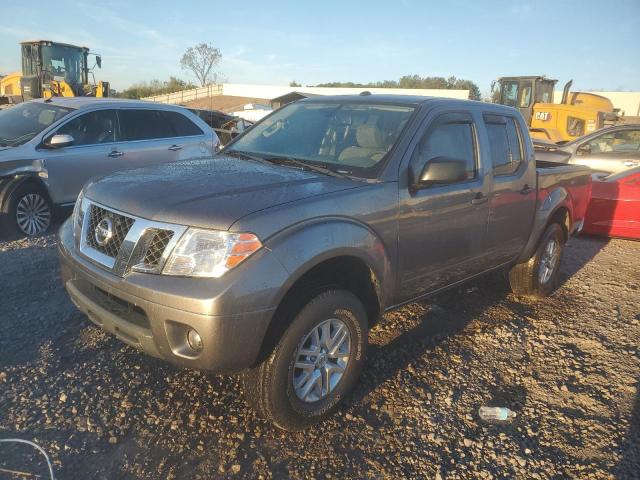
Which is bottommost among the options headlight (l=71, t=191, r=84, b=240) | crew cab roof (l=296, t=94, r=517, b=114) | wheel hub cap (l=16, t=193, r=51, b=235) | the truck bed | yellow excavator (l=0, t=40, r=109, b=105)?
wheel hub cap (l=16, t=193, r=51, b=235)

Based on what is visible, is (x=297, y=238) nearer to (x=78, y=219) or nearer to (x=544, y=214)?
(x=78, y=219)

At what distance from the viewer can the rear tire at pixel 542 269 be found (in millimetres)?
4828

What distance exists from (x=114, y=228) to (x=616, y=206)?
7.14 m

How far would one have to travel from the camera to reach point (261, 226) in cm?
235

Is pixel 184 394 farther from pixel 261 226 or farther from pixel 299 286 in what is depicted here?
pixel 261 226

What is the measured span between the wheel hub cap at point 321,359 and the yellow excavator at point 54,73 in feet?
50.3

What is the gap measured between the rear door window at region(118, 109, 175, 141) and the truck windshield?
11.0 meters

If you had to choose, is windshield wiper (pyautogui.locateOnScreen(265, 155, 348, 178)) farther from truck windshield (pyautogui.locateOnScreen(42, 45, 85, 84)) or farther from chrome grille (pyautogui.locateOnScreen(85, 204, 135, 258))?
truck windshield (pyautogui.locateOnScreen(42, 45, 85, 84))

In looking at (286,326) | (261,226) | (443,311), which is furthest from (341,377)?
(443,311)

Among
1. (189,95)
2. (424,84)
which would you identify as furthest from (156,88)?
(424,84)

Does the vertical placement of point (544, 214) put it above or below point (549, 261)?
above

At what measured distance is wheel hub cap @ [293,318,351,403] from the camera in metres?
2.68

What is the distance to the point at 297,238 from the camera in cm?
245

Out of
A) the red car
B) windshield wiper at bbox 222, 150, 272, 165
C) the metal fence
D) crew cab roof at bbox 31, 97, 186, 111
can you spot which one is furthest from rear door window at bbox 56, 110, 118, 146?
the metal fence
